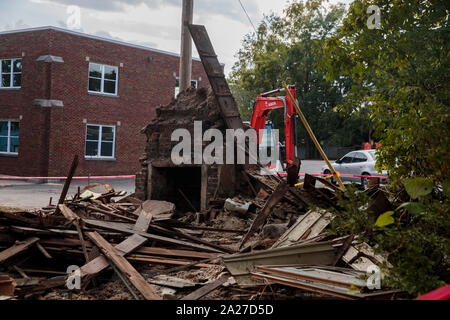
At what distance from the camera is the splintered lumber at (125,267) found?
14.8ft

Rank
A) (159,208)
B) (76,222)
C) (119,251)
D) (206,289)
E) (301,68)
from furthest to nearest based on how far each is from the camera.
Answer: (301,68)
(159,208)
(76,222)
(119,251)
(206,289)

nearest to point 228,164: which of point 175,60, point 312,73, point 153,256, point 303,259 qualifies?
point 153,256

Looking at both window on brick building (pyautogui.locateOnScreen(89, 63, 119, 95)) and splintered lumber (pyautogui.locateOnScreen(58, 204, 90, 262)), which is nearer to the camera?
splintered lumber (pyautogui.locateOnScreen(58, 204, 90, 262))

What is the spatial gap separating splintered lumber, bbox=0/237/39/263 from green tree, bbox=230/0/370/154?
34272 millimetres

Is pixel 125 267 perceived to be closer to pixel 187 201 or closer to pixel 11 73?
pixel 187 201

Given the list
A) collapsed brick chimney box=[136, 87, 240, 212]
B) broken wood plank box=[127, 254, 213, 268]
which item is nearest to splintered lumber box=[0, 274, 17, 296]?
broken wood plank box=[127, 254, 213, 268]

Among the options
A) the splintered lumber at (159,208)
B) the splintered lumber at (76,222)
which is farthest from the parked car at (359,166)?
the splintered lumber at (76,222)

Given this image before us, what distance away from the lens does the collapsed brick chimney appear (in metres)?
9.00

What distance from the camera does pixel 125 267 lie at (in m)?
5.08

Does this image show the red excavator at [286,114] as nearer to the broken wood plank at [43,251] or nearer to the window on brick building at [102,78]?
the broken wood plank at [43,251]

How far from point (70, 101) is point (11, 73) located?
3796mm

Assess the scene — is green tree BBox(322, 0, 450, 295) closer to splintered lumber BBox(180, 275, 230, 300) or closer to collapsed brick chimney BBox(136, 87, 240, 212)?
splintered lumber BBox(180, 275, 230, 300)

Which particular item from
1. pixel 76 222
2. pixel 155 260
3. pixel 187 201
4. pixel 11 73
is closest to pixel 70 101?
pixel 11 73

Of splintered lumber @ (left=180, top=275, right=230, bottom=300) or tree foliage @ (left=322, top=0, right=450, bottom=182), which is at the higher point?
tree foliage @ (left=322, top=0, right=450, bottom=182)
